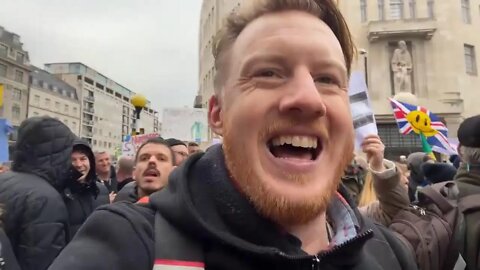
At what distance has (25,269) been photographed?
300cm

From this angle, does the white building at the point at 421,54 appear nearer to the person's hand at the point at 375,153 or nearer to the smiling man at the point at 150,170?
the smiling man at the point at 150,170

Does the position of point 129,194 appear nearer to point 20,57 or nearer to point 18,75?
point 20,57

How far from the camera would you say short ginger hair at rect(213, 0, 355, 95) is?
1.48 m

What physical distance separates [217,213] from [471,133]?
8.17 feet

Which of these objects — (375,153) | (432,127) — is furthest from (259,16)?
(432,127)

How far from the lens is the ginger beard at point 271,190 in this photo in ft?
4.07

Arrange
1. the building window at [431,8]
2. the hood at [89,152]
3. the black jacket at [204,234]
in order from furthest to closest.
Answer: the building window at [431,8]
the hood at [89,152]
the black jacket at [204,234]

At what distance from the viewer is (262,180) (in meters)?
1.27

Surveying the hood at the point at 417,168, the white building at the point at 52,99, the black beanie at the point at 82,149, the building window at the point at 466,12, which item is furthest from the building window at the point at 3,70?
the hood at the point at 417,168

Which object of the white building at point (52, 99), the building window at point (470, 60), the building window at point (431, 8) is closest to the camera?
the building window at point (431, 8)

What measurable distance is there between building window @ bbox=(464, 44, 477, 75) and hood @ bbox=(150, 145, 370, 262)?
25.7 meters

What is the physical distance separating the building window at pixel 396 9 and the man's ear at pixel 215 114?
79.0ft

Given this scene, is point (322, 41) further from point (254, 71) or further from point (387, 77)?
point (387, 77)

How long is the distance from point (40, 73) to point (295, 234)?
302 feet
